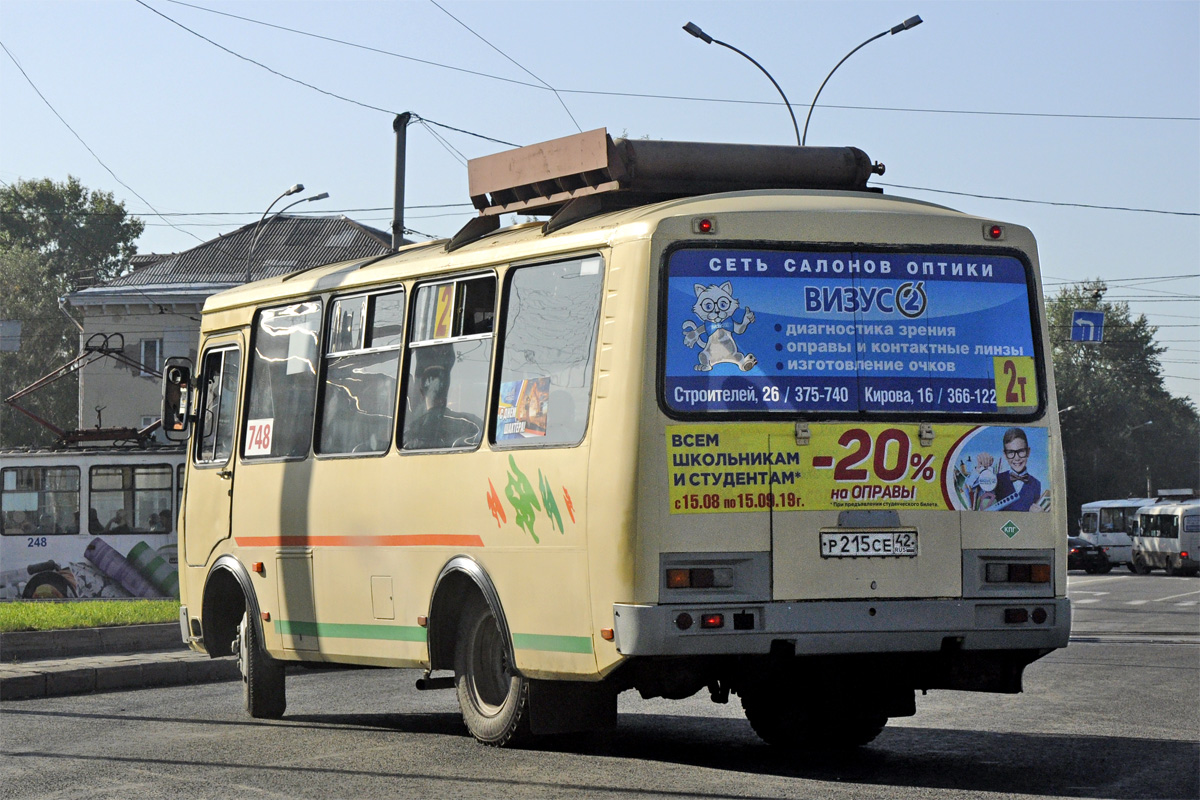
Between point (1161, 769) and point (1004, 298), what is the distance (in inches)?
100

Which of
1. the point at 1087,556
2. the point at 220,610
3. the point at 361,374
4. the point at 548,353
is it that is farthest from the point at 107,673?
the point at 1087,556

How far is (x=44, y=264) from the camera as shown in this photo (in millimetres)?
85312

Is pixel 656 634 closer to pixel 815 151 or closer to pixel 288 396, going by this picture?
pixel 815 151

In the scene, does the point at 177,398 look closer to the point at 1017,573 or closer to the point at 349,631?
the point at 349,631

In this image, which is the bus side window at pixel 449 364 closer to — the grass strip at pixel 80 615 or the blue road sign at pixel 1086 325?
the grass strip at pixel 80 615

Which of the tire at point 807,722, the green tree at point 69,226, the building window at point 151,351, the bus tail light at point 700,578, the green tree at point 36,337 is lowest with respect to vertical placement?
the tire at point 807,722

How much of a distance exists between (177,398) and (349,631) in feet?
10.9

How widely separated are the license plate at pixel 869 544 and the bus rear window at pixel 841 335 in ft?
2.05

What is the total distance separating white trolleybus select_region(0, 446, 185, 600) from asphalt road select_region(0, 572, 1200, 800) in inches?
648

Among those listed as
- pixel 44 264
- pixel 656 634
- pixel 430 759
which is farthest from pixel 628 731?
pixel 44 264

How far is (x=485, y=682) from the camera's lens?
9.76m

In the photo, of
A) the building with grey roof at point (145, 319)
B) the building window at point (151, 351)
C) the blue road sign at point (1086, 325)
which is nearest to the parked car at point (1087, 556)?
the blue road sign at point (1086, 325)

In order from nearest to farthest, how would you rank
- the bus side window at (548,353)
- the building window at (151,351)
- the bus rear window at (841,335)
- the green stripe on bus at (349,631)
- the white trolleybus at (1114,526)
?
the bus rear window at (841,335) < the bus side window at (548,353) < the green stripe on bus at (349,631) < the building window at (151,351) < the white trolleybus at (1114,526)

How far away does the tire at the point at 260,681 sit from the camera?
11.9 meters
